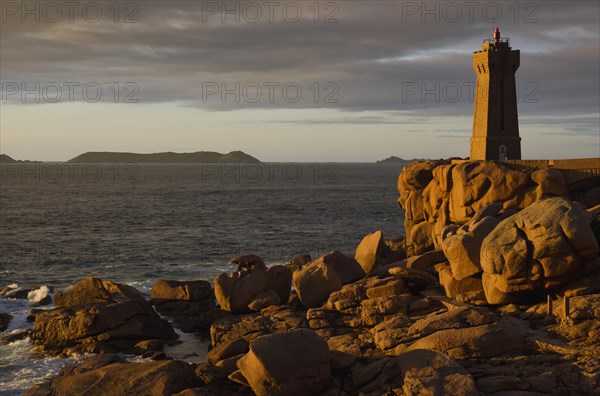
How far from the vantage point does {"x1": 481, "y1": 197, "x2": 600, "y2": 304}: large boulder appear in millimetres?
26469

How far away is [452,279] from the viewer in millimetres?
29812

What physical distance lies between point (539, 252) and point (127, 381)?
16.7 m

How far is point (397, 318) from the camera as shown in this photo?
84.7 ft

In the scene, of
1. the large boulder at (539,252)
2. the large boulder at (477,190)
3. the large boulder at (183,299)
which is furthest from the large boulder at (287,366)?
the large boulder at (477,190)

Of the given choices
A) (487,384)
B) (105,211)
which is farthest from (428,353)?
(105,211)

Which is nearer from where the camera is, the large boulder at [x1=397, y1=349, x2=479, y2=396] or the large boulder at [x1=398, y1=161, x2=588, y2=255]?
the large boulder at [x1=397, y1=349, x2=479, y2=396]

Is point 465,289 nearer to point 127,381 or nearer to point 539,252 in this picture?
point 539,252

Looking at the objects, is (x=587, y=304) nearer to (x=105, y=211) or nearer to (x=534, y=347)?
(x=534, y=347)

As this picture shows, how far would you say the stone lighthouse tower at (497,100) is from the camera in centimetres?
4862

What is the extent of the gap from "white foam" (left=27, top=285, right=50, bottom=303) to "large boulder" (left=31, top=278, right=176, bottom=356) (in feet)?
25.9

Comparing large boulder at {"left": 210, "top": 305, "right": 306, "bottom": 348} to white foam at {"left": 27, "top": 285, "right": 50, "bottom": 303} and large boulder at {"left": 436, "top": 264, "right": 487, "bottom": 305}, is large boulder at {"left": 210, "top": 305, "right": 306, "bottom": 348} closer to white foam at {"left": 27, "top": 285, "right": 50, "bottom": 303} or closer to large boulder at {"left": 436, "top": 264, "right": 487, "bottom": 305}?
large boulder at {"left": 436, "top": 264, "right": 487, "bottom": 305}

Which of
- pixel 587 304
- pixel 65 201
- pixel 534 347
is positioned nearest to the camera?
pixel 534 347

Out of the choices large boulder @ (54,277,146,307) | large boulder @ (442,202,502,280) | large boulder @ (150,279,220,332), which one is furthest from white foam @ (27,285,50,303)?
large boulder @ (442,202,502,280)

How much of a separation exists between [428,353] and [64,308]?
18.8 metres
